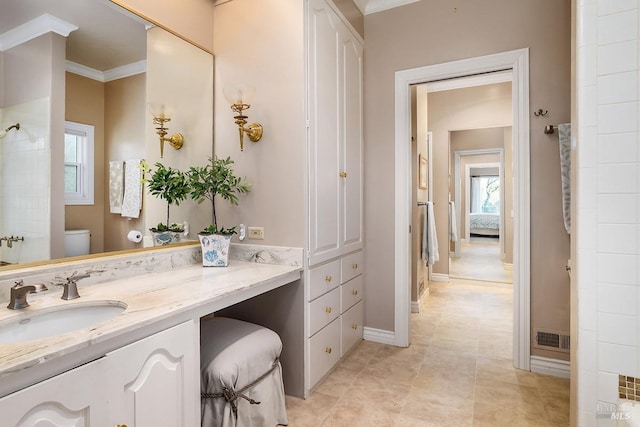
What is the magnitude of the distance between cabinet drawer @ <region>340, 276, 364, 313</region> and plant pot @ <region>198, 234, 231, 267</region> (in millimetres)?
922

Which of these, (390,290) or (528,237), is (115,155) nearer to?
(390,290)

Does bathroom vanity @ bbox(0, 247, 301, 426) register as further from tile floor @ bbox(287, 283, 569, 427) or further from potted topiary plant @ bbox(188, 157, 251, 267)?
tile floor @ bbox(287, 283, 569, 427)

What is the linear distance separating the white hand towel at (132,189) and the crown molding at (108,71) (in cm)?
41

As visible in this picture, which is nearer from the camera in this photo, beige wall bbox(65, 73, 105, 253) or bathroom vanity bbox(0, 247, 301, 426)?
bathroom vanity bbox(0, 247, 301, 426)

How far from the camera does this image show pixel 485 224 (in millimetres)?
9695

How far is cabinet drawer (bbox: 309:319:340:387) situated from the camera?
203cm

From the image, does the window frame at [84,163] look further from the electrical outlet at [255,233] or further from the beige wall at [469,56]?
the beige wall at [469,56]

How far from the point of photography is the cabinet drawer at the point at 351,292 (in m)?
2.46

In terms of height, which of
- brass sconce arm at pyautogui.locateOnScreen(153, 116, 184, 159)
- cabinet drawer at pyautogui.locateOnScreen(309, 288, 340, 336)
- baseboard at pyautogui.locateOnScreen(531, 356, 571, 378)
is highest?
brass sconce arm at pyautogui.locateOnScreen(153, 116, 184, 159)

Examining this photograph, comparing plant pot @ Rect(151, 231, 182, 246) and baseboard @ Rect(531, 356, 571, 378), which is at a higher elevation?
plant pot @ Rect(151, 231, 182, 246)

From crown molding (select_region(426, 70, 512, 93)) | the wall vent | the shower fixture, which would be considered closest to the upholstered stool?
the shower fixture

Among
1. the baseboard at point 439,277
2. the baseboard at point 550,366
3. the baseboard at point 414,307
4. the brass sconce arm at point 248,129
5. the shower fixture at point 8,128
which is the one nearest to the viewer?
the shower fixture at point 8,128

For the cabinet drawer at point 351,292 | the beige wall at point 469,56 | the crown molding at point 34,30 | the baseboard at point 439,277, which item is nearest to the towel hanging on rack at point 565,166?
the beige wall at point 469,56

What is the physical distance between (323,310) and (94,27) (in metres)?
1.95
